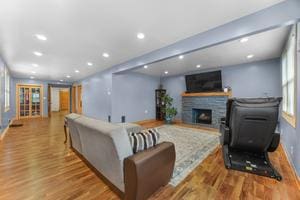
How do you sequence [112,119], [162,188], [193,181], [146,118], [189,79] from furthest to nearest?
[146,118] < [189,79] < [112,119] < [193,181] < [162,188]

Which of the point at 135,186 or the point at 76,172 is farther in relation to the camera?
the point at 76,172

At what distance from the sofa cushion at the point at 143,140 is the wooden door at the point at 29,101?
30.4 feet

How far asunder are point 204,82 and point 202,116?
151 centimetres

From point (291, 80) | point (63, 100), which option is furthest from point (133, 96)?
point (63, 100)

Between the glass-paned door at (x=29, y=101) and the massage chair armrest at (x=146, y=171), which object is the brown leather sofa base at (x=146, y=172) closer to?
the massage chair armrest at (x=146, y=171)

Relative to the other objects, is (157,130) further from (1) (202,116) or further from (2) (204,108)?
(1) (202,116)

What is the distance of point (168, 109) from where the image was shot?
6270mm

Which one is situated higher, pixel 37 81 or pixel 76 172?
pixel 37 81

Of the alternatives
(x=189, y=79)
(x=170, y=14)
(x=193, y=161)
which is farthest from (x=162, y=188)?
(x=189, y=79)

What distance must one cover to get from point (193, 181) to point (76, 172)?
184 cm

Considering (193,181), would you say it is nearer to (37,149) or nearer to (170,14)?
(170,14)

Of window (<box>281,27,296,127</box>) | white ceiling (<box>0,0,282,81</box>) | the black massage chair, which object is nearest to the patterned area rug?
the black massage chair

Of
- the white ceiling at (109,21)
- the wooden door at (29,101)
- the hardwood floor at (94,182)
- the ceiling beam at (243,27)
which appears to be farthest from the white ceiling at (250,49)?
the wooden door at (29,101)

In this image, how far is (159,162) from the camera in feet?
5.25
